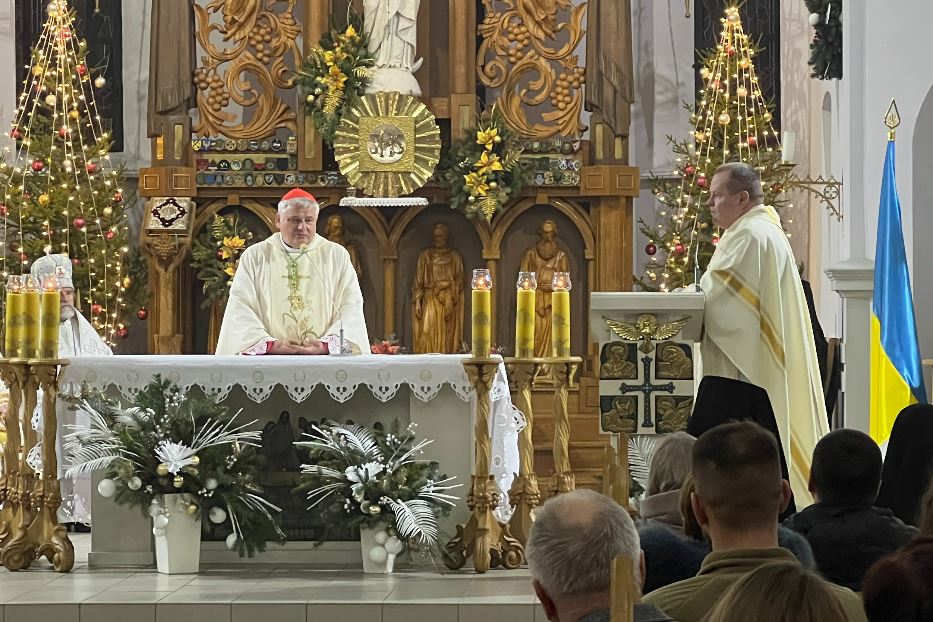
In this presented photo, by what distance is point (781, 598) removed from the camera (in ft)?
6.92

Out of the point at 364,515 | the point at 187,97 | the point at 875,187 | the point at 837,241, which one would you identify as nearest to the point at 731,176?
the point at 364,515

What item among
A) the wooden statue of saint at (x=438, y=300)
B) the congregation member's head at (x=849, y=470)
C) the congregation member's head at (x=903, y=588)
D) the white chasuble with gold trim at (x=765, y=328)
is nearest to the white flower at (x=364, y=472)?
the white chasuble with gold trim at (x=765, y=328)

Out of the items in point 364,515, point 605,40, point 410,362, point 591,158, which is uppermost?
point 605,40

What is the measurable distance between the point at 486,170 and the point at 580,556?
10.6m

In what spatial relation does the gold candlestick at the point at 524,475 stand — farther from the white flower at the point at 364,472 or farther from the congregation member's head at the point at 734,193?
the congregation member's head at the point at 734,193

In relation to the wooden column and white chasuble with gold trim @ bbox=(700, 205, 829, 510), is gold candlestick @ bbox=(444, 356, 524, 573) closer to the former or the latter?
white chasuble with gold trim @ bbox=(700, 205, 829, 510)

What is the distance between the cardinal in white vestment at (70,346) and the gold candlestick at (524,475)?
277 centimetres

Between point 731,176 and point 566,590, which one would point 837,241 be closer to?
point 731,176

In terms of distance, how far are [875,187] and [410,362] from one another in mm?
4276

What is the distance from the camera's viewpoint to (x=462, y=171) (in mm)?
13258

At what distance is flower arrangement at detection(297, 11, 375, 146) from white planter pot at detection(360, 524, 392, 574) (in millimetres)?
6460

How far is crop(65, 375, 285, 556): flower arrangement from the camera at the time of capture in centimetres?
721

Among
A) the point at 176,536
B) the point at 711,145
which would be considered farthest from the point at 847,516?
the point at 711,145

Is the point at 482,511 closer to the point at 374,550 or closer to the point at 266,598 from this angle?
the point at 374,550
